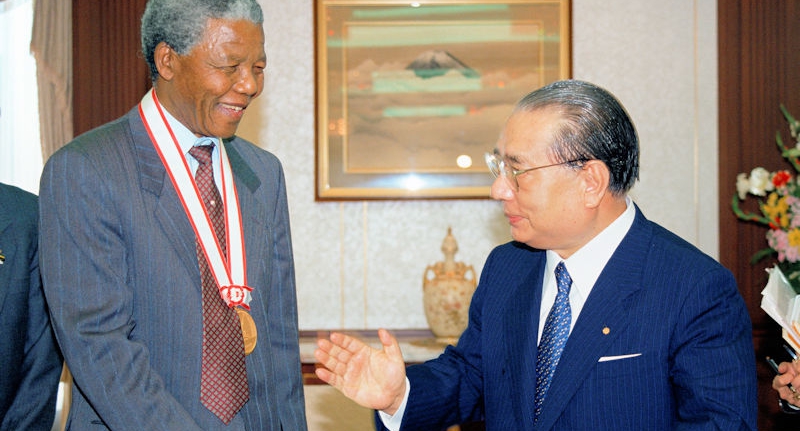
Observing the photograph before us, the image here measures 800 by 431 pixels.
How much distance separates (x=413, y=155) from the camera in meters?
5.32

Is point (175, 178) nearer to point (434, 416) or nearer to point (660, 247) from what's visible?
point (434, 416)

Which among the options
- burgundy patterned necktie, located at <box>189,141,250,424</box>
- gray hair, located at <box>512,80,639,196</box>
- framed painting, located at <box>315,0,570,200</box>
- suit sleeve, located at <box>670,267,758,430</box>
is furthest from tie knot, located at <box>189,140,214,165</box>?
framed painting, located at <box>315,0,570,200</box>

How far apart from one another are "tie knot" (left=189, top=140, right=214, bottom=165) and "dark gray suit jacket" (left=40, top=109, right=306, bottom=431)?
5.2 inches

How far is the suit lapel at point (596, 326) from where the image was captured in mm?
2154

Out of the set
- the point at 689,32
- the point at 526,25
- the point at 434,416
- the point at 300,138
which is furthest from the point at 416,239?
the point at 434,416

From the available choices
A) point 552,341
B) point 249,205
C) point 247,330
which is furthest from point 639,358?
point 249,205

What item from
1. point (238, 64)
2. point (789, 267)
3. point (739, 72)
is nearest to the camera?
point (238, 64)

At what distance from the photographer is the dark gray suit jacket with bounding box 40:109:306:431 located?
2.05 metres

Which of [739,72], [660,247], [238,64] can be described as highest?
[739,72]

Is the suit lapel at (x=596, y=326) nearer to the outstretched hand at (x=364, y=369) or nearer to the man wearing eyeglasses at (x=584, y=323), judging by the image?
the man wearing eyeglasses at (x=584, y=323)

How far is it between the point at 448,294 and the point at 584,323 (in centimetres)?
275

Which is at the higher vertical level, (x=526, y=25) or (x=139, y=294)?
(x=526, y=25)

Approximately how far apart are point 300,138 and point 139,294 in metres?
3.27

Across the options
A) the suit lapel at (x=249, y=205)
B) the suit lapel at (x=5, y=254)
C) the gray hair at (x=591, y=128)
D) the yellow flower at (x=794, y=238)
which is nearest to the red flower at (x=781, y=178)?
the yellow flower at (x=794, y=238)
